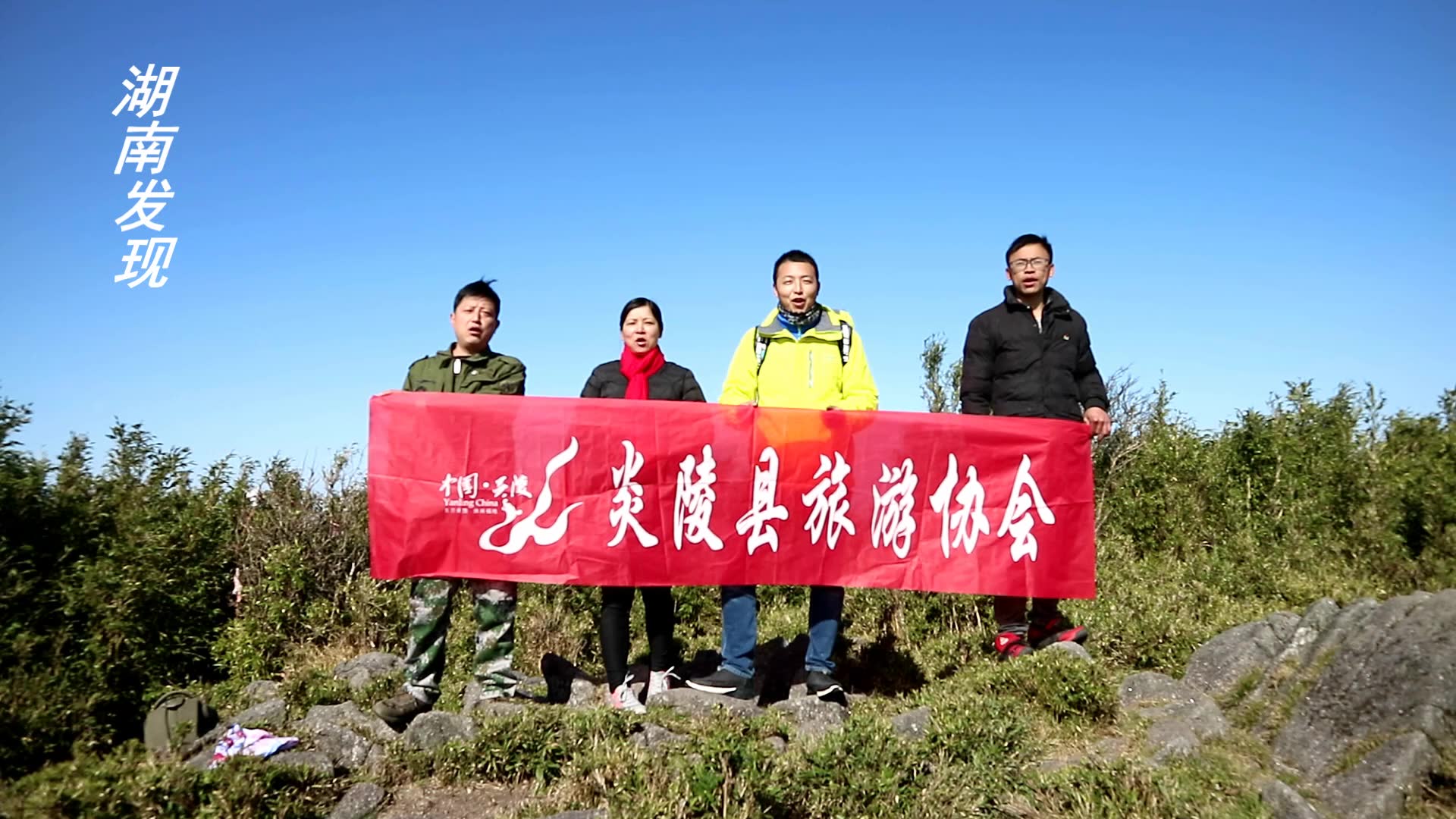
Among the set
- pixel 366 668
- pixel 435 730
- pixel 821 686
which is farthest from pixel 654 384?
pixel 366 668

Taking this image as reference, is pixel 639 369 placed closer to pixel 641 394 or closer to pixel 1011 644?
pixel 641 394

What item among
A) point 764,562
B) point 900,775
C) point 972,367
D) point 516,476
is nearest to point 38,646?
point 516,476

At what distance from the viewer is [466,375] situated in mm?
5953

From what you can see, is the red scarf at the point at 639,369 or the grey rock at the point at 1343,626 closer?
the grey rock at the point at 1343,626

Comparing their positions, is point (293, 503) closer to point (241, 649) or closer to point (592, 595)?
point (241, 649)

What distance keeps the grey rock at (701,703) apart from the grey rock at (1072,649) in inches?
74.4

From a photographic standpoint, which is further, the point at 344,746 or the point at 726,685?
the point at 726,685

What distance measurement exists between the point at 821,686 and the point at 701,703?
28.6 inches

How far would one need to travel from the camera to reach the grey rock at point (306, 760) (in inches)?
178

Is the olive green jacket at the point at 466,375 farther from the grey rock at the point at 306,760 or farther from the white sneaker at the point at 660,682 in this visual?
the grey rock at the point at 306,760

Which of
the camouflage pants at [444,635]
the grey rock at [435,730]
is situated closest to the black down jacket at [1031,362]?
the camouflage pants at [444,635]

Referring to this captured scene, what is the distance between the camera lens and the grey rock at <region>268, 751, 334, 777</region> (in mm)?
4520


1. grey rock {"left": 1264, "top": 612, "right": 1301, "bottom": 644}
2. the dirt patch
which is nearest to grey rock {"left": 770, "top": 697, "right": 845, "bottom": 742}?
the dirt patch

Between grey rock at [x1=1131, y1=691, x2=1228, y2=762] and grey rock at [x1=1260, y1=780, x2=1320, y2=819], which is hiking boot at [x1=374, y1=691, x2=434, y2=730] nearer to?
grey rock at [x1=1131, y1=691, x2=1228, y2=762]
